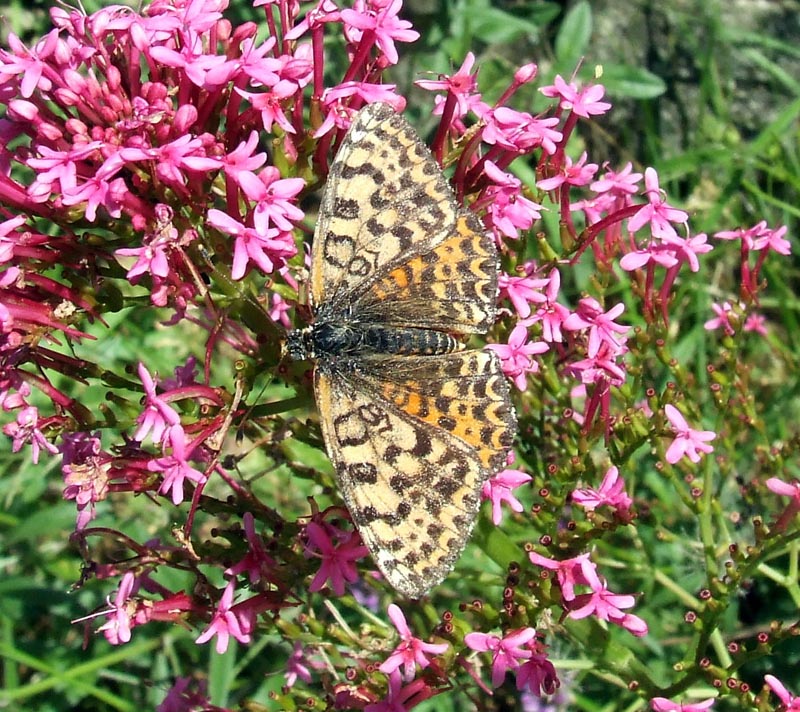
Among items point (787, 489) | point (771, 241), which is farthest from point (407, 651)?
point (771, 241)

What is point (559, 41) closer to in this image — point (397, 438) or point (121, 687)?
point (397, 438)

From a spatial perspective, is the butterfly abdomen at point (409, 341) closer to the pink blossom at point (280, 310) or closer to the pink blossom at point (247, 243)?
the pink blossom at point (280, 310)

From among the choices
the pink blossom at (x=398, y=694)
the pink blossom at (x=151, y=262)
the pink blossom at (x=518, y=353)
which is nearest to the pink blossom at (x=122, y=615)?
the pink blossom at (x=398, y=694)

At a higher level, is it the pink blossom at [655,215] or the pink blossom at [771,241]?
the pink blossom at [655,215]

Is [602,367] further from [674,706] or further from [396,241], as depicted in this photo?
[674,706]

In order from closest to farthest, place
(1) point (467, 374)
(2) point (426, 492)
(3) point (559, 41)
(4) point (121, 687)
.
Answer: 1. (2) point (426, 492)
2. (1) point (467, 374)
3. (4) point (121, 687)
4. (3) point (559, 41)

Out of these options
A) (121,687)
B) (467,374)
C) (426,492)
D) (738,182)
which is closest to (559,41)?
(738,182)
